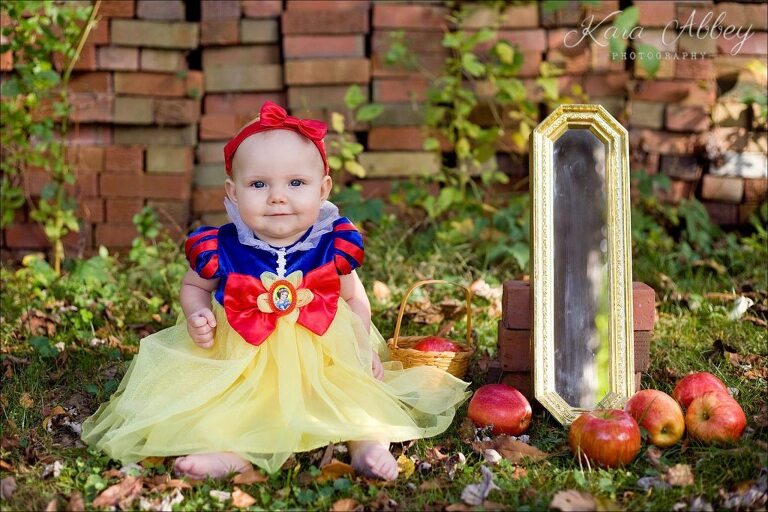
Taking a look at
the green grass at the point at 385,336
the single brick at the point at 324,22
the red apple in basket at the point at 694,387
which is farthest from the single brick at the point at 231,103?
the red apple in basket at the point at 694,387

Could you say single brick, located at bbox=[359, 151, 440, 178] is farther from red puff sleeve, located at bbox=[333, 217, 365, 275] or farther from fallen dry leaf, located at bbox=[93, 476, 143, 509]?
fallen dry leaf, located at bbox=[93, 476, 143, 509]

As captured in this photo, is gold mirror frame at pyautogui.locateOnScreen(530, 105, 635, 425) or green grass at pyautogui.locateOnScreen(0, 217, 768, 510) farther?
gold mirror frame at pyautogui.locateOnScreen(530, 105, 635, 425)

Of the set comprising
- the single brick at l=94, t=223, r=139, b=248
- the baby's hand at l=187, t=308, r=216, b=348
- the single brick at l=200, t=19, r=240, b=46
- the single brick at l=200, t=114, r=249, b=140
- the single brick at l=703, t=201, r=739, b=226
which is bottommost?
the baby's hand at l=187, t=308, r=216, b=348

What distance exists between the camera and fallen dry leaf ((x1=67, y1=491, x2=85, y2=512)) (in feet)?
7.09

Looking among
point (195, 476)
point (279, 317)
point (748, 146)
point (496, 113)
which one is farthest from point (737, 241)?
point (195, 476)

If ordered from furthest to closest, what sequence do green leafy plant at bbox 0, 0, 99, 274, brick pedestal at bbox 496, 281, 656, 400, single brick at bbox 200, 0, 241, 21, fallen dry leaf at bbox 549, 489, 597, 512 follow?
single brick at bbox 200, 0, 241, 21 < green leafy plant at bbox 0, 0, 99, 274 < brick pedestal at bbox 496, 281, 656, 400 < fallen dry leaf at bbox 549, 489, 597, 512

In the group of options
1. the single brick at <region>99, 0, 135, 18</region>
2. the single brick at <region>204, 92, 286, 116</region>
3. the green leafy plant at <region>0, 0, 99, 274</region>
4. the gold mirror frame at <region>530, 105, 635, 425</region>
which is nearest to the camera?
the gold mirror frame at <region>530, 105, 635, 425</region>

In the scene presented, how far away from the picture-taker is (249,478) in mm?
2354

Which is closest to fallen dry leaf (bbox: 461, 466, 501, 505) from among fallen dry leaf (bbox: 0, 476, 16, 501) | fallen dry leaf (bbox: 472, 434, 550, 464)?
fallen dry leaf (bbox: 472, 434, 550, 464)

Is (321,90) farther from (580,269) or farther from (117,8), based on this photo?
(580,269)

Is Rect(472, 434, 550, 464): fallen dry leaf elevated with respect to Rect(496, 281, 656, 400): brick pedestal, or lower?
lower

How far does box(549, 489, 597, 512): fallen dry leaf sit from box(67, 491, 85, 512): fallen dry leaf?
120 cm

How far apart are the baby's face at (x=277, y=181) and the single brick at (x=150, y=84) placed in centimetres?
234

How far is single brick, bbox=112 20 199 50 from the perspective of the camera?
4.73m
